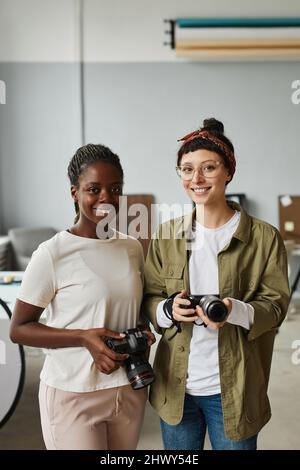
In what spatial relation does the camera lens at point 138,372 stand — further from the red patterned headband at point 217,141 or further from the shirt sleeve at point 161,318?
the red patterned headband at point 217,141

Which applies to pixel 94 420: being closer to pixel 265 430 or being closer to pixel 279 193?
pixel 265 430

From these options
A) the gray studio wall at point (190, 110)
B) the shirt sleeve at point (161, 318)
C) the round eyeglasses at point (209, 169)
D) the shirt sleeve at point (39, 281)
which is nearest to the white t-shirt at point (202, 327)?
the shirt sleeve at point (161, 318)

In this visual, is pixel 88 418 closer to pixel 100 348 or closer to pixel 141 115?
pixel 100 348

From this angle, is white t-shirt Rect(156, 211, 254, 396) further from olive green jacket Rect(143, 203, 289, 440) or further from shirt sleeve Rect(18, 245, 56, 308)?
shirt sleeve Rect(18, 245, 56, 308)

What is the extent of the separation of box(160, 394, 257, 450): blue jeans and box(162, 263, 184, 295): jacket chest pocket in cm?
20

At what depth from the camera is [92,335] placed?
2.65 ft

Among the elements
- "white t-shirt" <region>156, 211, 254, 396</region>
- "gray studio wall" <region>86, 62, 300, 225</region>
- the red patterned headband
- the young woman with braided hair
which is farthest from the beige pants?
"gray studio wall" <region>86, 62, 300, 225</region>

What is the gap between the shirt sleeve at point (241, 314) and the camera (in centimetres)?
82

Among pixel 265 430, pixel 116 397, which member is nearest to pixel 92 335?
pixel 116 397

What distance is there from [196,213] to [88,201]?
211mm

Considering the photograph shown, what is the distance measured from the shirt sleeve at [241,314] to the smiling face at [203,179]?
18 centimetres

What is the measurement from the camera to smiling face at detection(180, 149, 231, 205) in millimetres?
853

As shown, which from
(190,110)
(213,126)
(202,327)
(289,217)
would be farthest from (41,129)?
(202,327)

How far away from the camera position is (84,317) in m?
0.84
